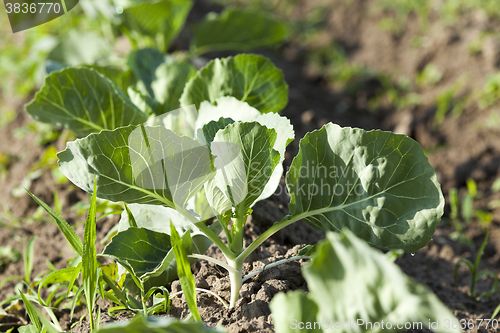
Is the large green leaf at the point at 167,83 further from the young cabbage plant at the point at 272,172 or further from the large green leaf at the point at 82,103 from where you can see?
the young cabbage plant at the point at 272,172

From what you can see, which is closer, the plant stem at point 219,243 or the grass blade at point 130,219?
the plant stem at point 219,243

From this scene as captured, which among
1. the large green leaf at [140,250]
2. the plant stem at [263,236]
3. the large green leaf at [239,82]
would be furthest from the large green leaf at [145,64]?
the plant stem at [263,236]

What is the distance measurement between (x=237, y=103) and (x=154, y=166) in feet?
1.09

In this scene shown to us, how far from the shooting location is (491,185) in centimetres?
200

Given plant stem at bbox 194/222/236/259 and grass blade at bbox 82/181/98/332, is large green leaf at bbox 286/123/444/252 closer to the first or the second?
plant stem at bbox 194/222/236/259

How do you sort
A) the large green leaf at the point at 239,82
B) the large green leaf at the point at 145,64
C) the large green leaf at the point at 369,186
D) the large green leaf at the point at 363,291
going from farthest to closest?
the large green leaf at the point at 145,64
the large green leaf at the point at 239,82
the large green leaf at the point at 369,186
the large green leaf at the point at 363,291

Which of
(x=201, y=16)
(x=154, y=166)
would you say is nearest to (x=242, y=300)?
(x=154, y=166)

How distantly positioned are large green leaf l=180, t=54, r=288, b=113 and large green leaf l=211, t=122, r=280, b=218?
46 cm

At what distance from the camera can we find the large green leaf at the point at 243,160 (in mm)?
852

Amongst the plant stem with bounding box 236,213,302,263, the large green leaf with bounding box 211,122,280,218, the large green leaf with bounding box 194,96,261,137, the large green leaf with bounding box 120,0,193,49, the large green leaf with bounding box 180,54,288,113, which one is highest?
the large green leaf with bounding box 120,0,193,49

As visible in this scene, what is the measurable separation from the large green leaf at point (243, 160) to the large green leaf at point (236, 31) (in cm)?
146

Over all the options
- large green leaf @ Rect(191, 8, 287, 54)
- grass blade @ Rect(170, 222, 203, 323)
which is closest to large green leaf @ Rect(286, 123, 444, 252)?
grass blade @ Rect(170, 222, 203, 323)

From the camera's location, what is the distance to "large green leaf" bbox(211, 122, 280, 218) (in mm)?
852

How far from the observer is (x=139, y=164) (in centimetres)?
87
